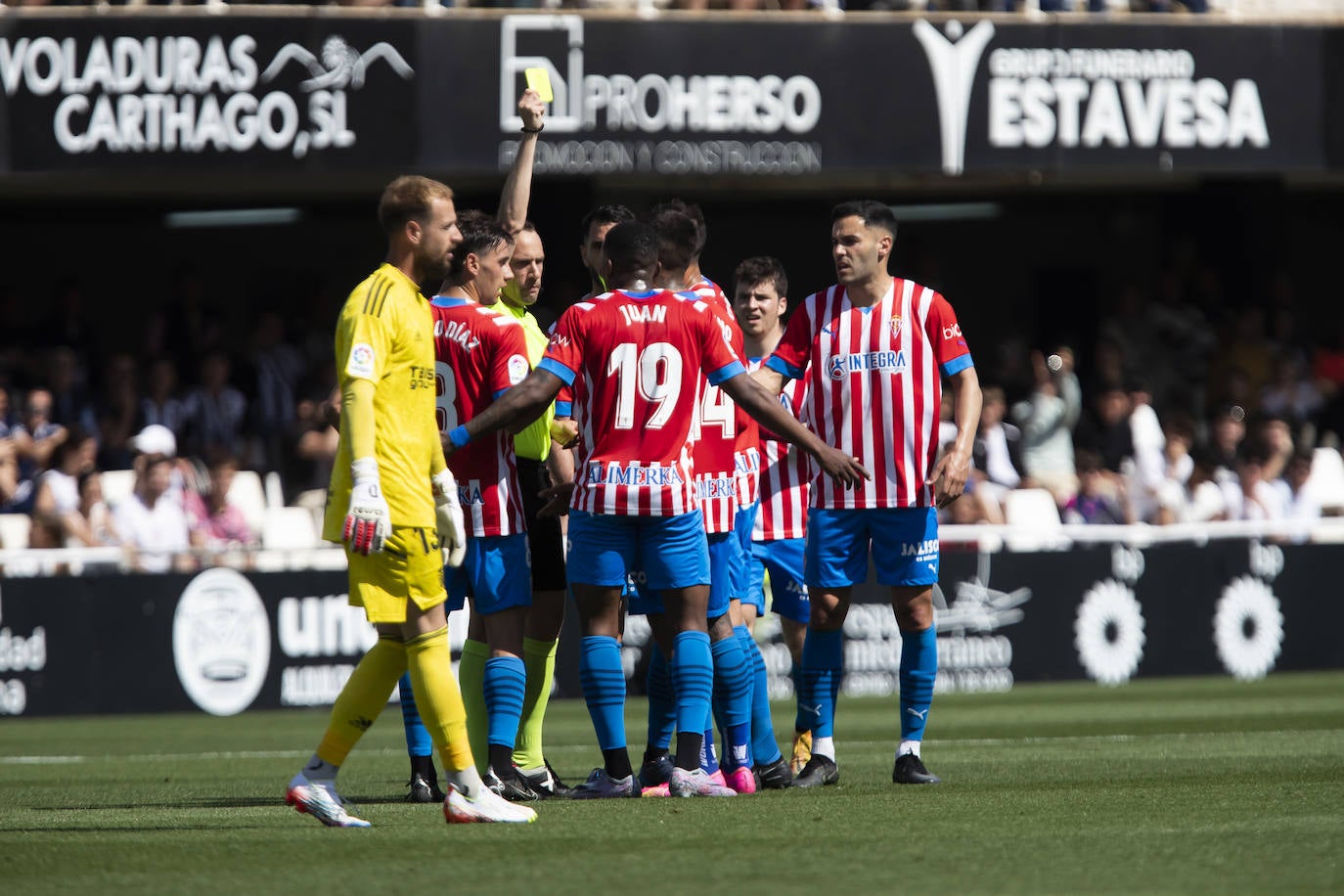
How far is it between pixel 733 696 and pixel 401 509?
2.02 m

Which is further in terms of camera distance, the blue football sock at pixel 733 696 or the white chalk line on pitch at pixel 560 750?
the white chalk line on pitch at pixel 560 750

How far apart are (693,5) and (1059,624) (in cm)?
711

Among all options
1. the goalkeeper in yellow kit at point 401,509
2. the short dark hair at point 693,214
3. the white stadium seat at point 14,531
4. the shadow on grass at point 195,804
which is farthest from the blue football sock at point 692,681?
the white stadium seat at point 14,531

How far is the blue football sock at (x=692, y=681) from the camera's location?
7695 millimetres

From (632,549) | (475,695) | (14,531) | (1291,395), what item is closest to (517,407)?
(632,549)

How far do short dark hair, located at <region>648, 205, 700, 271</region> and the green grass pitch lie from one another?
2.20 metres

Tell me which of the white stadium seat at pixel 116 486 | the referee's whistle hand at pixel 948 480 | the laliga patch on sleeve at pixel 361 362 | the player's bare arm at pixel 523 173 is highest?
the player's bare arm at pixel 523 173

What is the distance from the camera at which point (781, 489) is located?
9.74 m

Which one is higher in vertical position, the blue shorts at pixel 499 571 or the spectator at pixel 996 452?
the spectator at pixel 996 452

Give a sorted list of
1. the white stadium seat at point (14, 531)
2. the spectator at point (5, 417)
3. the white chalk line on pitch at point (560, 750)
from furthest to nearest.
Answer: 1. the spectator at point (5, 417)
2. the white stadium seat at point (14, 531)
3. the white chalk line on pitch at point (560, 750)

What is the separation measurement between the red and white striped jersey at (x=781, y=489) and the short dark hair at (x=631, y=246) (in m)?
1.91

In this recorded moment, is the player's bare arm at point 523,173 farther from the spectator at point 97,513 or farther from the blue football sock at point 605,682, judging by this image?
the spectator at point 97,513

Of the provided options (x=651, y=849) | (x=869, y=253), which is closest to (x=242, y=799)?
(x=651, y=849)

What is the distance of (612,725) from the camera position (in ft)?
25.7
